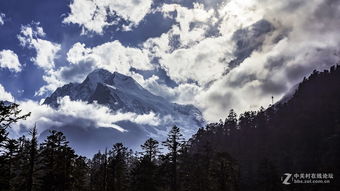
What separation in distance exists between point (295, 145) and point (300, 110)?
30.4 meters

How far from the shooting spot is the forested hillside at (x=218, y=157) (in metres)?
50.2

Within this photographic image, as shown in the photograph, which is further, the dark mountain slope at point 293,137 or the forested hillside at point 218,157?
the dark mountain slope at point 293,137

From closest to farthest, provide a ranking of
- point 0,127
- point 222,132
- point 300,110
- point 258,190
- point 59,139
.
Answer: point 0,127 < point 59,139 < point 258,190 < point 300,110 < point 222,132

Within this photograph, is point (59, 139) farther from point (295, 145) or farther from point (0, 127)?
point (295, 145)

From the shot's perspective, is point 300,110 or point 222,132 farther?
point 222,132

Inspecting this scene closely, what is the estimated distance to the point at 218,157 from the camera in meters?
74.1

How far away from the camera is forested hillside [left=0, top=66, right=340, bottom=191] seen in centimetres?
5025

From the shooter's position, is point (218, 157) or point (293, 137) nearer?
point (218, 157)

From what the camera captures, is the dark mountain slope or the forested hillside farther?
the dark mountain slope

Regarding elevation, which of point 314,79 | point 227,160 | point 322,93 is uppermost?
point 314,79

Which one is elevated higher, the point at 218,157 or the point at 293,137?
the point at 293,137

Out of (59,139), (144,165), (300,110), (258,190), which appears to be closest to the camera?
(59,139)

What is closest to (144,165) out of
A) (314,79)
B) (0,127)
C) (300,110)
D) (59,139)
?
(59,139)

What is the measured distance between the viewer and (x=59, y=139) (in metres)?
53.0
